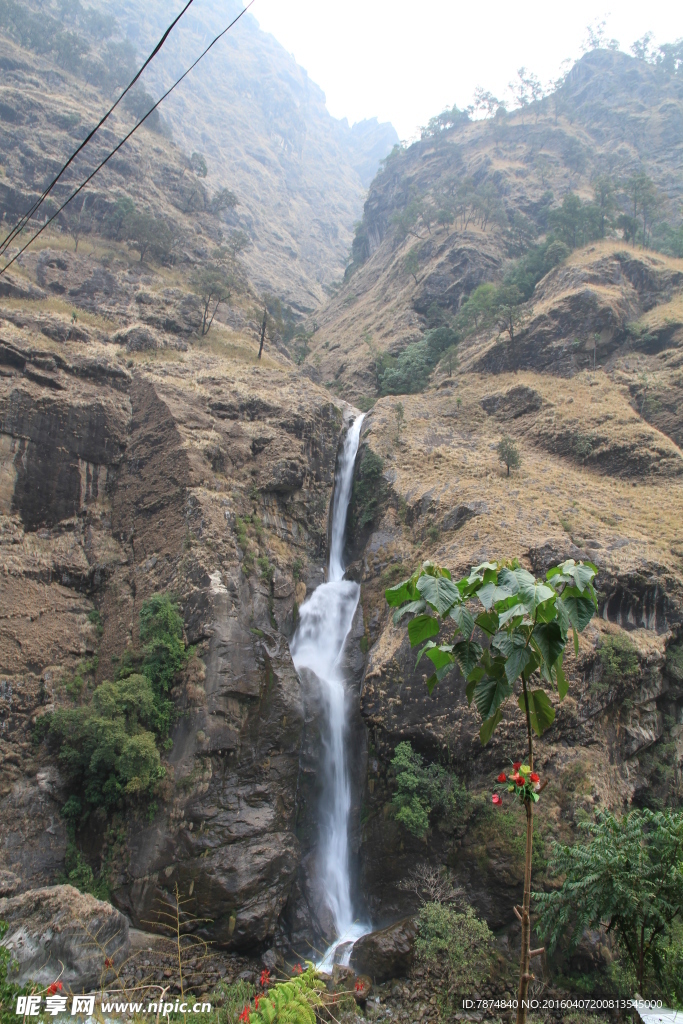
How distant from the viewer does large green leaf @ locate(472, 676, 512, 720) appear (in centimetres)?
416

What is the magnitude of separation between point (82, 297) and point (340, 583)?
23.0 m

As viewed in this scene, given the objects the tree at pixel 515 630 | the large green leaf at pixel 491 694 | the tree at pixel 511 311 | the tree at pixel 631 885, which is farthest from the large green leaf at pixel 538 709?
the tree at pixel 511 311

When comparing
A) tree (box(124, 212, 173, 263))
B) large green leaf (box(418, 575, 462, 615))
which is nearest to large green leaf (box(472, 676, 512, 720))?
large green leaf (box(418, 575, 462, 615))

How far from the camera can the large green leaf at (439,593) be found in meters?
4.11

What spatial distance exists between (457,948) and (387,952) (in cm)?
221

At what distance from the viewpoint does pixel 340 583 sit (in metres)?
23.3

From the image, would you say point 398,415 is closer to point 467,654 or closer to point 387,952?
point 387,952

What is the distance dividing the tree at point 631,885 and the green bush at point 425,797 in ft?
14.2

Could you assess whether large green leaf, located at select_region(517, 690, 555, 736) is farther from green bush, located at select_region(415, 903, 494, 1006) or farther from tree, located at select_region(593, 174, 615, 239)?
tree, located at select_region(593, 174, 615, 239)

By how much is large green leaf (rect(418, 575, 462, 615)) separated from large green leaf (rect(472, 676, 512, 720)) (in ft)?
2.20

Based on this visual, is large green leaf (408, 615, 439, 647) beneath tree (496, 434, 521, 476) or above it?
beneath

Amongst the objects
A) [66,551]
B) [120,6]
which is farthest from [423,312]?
[120,6]

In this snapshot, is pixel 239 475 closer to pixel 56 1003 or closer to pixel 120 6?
pixel 56 1003

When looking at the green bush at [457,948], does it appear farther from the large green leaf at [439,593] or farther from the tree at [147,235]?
the tree at [147,235]
